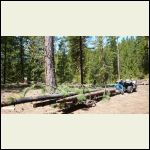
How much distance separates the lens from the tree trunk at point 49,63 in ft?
31.5

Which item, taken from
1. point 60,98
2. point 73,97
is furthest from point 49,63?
point 73,97

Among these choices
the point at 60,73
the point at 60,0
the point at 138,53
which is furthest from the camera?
the point at 60,73

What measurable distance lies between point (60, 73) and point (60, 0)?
240 cm

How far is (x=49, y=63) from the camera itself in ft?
32.2

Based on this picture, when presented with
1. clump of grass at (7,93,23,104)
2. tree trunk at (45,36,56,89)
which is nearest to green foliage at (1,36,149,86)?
tree trunk at (45,36,56,89)

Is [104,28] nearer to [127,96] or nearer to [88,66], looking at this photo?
[88,66]

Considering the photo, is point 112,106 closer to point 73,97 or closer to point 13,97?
point 73,97

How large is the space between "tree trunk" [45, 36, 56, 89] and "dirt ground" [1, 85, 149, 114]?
51 cm

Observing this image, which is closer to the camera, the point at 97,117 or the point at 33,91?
the point at 97,117

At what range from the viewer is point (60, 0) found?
813cm

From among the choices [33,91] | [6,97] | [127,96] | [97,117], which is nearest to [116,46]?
[127,96]

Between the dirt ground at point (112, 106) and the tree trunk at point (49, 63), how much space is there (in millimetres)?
506

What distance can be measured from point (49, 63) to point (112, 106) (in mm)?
2344

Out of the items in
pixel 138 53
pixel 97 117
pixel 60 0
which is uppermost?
pixel 60 0
